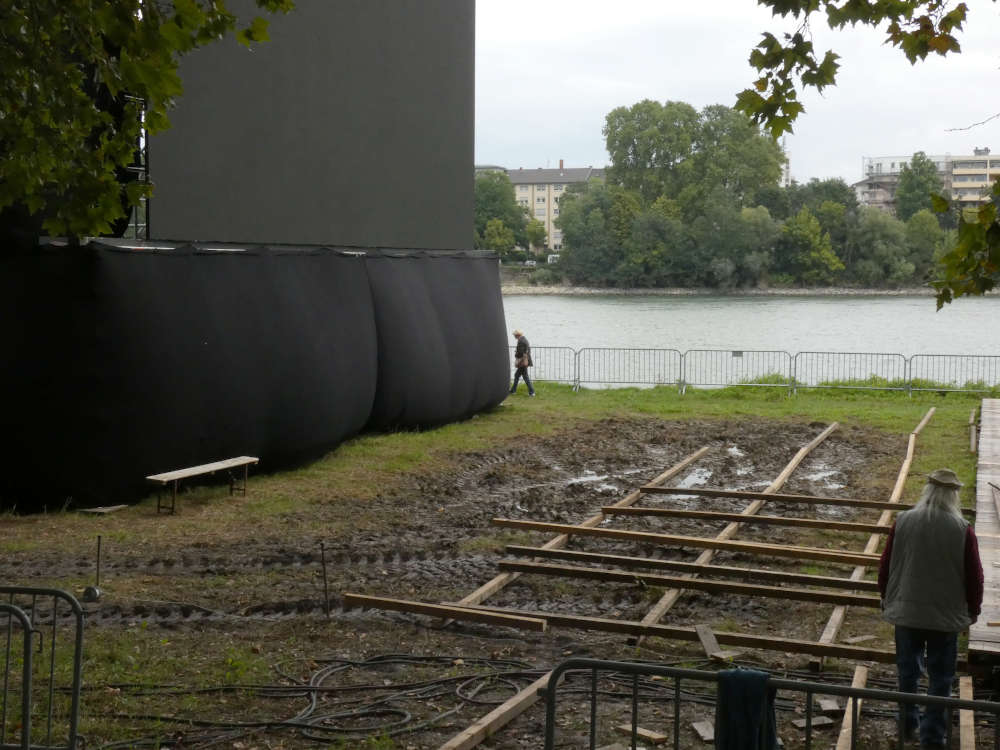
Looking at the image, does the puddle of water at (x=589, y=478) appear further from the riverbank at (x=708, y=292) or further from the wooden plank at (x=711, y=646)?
the riverbank at (x=708, y=292)

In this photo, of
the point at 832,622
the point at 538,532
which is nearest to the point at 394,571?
the point at 538,532

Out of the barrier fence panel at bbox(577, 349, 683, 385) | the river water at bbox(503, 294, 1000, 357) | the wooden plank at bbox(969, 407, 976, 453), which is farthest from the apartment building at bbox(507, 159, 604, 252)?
the wooden plank at bbox(969, 407, 976, 453)

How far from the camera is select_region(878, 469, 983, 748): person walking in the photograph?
6.84 meters

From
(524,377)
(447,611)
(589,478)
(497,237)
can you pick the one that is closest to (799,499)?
(589,478)

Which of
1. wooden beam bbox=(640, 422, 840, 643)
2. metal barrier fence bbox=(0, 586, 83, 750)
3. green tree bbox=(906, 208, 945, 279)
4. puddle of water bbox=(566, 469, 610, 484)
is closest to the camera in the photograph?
metal barrier fence bbox=(0, 586, 83, 750)

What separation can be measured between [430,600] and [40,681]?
145 inches

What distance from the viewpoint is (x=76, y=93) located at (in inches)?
326

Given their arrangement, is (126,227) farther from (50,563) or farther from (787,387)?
(787,387)

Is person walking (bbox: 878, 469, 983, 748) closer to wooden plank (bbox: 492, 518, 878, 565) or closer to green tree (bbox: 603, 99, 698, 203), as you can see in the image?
wooden plank (bbox: 492, 518, 878, 565)

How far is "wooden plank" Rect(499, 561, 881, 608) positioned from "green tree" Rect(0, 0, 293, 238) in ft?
17.5

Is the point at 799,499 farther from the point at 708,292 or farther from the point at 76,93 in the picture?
the point at 708,292

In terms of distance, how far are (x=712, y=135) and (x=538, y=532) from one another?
91.1m

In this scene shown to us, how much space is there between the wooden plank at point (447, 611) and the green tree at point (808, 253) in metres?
68.1

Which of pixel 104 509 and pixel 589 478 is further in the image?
pixel 589 478
